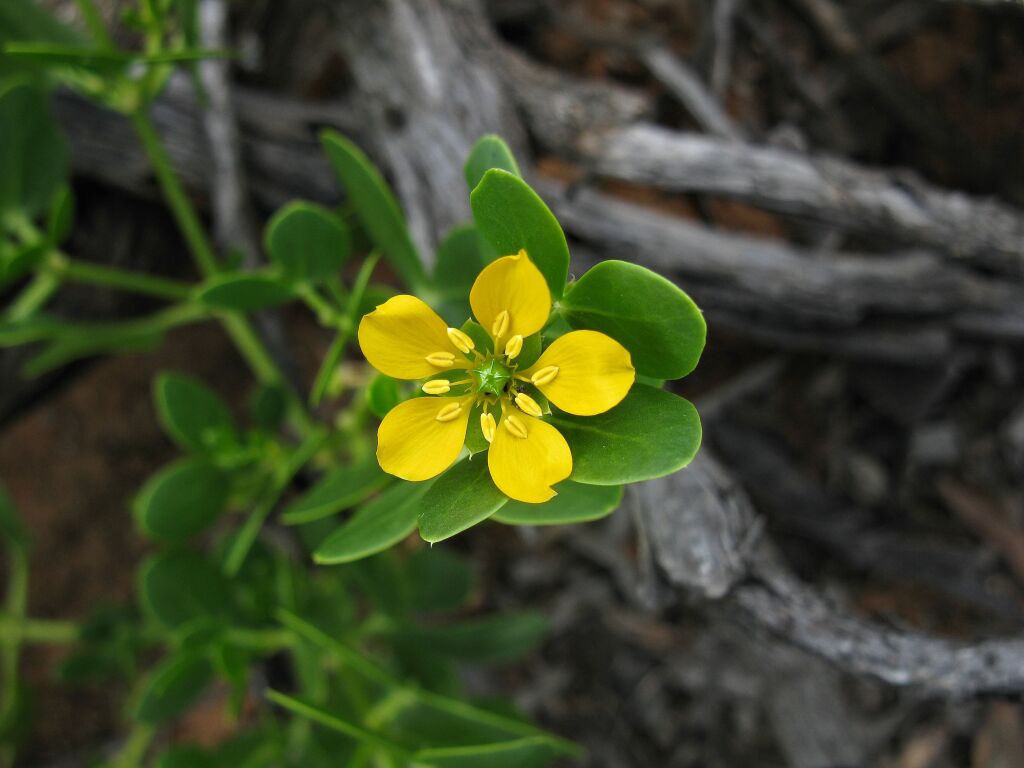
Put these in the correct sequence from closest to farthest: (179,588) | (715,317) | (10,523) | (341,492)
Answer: (341,492) → (179,588) → (715,317) → (10,523)

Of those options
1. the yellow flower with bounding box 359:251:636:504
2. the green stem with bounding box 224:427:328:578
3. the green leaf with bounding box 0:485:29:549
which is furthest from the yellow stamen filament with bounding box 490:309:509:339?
the green leaf with bounding box 0:485:29:549

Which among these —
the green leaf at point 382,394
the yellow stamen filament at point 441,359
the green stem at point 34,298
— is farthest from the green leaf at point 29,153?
the yellow stamen filament at point 441,359

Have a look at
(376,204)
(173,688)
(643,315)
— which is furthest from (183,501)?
(643,315)

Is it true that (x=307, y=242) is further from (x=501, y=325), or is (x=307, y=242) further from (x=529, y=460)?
(x=529, y=460)

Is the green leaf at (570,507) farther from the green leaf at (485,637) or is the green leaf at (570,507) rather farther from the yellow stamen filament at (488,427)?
the green leaf at (485,637)

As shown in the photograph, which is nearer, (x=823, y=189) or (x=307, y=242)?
(x=307, y=242)

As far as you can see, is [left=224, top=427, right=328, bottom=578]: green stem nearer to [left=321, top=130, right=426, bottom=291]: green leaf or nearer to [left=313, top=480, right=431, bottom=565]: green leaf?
[left=321, top=130, right=426, bottom=291]: green leaf
